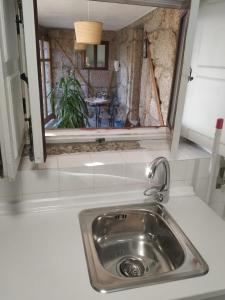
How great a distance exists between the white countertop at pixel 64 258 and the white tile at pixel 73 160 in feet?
0.61

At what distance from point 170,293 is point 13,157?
64cm

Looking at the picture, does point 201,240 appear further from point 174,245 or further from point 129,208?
point 129,208

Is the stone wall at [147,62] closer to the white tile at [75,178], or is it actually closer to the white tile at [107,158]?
the white tile at [107,158]

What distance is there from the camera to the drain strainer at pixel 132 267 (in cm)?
94

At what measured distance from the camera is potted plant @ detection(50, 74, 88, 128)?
186 centimetres

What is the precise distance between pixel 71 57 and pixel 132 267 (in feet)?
17.8

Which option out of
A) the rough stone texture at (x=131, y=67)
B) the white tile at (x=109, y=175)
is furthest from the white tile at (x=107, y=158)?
the rough stone texture at (x=131, y=67)

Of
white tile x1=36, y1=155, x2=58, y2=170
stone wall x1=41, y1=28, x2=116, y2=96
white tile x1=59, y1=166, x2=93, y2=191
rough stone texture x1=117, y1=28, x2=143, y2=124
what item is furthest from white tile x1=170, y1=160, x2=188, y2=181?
stone wall x1=41, y1=28, x2=116, y2=96

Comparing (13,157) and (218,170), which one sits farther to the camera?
(218,170)

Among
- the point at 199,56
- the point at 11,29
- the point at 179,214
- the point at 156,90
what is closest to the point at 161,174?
the point at 179,214

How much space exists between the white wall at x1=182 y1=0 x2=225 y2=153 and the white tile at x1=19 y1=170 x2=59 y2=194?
2.52 ft

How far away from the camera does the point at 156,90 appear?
2756 mm

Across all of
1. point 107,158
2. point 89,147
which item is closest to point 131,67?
point 89,147

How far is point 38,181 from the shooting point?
3.41 feet
